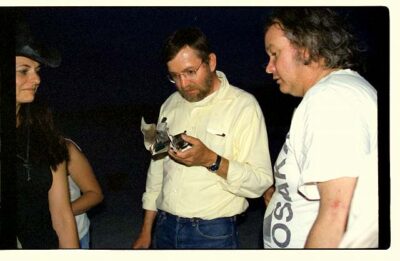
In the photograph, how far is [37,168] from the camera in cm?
203

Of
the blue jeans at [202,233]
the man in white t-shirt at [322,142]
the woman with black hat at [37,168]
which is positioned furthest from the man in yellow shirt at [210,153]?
the woman with black hat at [37,168]

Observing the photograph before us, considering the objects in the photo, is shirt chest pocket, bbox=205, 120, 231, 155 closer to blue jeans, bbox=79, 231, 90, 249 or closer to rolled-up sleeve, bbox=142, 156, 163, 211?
rolled-up sleeve, bbox=142, 156, 163, 211

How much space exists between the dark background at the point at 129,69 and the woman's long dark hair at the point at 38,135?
0.05 metres

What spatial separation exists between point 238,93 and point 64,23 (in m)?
0.78

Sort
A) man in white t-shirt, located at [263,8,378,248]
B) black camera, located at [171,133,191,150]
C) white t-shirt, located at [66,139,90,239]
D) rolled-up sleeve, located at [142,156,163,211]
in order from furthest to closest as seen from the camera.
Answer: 1. rolled-up sleeve, located at [142,156,163,211]
2. white t-shirt, located at [66,139,90,239]
3. black camera, located at [171,133,191,150]
4. man in white t-shirt, located at [263,8,378,248]

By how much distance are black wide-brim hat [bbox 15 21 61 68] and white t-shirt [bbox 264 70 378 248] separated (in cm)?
106

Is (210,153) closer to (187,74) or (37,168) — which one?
(187,74)

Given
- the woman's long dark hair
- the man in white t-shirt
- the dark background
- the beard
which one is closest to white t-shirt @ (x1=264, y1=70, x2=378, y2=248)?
the man in white t-shirt

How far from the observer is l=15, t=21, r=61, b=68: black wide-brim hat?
2.05 metres

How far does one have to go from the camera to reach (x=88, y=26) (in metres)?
2.10

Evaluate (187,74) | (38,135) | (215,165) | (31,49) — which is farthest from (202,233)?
(31,49)

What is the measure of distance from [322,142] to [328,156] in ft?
0.14

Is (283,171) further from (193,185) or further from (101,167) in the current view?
(101,167)

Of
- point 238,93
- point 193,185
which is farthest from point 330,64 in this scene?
point 193,185
